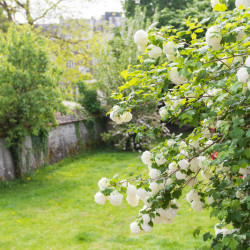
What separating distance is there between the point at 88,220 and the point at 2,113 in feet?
13.0

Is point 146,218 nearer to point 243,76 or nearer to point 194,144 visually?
point 194,144

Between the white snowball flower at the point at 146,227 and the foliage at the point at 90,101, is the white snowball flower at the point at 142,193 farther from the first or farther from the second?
the foliage at the point at 90,101

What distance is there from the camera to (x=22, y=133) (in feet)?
29.8

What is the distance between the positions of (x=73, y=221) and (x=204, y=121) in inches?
169

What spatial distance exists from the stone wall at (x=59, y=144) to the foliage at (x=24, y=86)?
673 millimetres

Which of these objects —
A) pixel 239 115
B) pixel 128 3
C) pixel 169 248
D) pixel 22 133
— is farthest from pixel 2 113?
pixel 128 3

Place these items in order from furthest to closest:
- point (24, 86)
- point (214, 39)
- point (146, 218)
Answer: point (24, 86) < point (146, 218) < point (214, 39)

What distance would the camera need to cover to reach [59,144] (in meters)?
12.0

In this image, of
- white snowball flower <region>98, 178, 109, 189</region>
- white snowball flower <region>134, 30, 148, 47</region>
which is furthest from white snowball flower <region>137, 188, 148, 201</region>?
white snowball flower <region>134, 30, 148, 47</region>

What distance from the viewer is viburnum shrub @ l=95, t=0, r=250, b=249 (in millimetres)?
2254

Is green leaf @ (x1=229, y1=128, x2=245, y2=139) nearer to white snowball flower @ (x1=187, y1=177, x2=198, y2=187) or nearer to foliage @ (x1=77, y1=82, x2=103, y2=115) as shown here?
white snowball flower @ (x1=187, y1=177, x2=198, y2=187)

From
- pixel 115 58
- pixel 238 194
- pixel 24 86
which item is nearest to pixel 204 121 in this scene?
pixel 238 194

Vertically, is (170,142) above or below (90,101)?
above

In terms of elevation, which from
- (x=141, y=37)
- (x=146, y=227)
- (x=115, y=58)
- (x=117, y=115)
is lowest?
(x=146, y=227)
